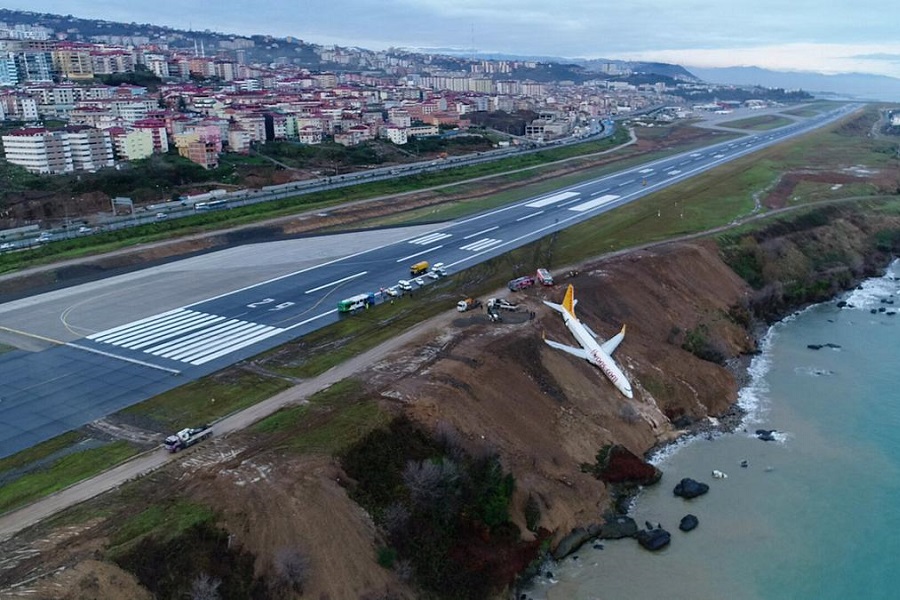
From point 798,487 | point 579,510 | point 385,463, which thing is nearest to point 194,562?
point 385,463

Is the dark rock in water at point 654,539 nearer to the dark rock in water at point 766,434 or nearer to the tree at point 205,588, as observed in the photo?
the dark rock in water at point 766,434

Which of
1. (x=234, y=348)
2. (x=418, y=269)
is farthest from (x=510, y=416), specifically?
(x=418, y=269)

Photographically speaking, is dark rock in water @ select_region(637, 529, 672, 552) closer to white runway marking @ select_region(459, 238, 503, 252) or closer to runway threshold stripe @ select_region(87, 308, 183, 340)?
runway threshold stripe @ select_region(87, 308, 183, 340)

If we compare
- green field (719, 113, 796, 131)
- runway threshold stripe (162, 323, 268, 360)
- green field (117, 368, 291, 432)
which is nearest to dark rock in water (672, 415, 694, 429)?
green field (117, 368, 291, 432)

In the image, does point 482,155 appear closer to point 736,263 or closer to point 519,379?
point 736,263

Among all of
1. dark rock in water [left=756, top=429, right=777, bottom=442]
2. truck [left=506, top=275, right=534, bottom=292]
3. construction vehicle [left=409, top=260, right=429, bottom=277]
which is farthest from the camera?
construction vehicle [left=409, top=260, right=429, bottom=277]

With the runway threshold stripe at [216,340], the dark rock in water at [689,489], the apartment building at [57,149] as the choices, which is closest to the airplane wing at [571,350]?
the dark rock in water at [689,489]
